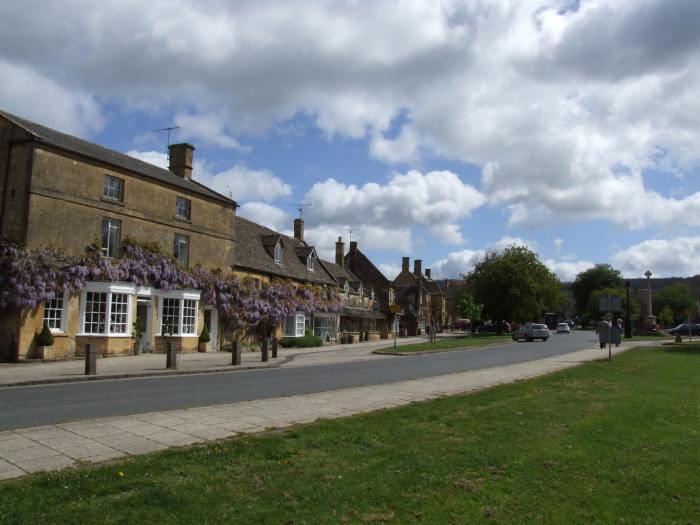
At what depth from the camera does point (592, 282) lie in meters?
121

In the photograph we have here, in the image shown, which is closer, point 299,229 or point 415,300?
point 299,229

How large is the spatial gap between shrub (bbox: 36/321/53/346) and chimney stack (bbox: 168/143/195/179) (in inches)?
577

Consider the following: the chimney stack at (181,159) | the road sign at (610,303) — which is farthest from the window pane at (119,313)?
the road sign at (610,303)

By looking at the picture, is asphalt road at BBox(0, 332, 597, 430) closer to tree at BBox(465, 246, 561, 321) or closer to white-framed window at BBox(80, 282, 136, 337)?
white-framed window at BBox(80, 282, 136, 337)

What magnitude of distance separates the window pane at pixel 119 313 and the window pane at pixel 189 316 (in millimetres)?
3704

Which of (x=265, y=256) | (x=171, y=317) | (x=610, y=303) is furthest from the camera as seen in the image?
(x=265, y=256)

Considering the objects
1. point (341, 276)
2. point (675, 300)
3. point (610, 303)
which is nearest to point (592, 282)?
point (675, 300)

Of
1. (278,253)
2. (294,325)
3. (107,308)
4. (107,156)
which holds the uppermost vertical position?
(107,156)

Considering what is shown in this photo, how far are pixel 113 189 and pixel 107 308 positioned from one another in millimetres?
5484

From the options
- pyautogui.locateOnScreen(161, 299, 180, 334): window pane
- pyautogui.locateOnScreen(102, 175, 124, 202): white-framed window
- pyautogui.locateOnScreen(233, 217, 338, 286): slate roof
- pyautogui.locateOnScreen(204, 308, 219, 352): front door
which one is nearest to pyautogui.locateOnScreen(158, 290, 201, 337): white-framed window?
pyautogui.locateOnScreen(161, 299, 180, 334): window pane

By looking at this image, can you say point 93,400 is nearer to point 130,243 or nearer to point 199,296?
point 130,243

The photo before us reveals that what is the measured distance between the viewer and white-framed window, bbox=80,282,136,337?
24766 mm

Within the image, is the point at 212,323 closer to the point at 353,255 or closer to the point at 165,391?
the point at 165,391

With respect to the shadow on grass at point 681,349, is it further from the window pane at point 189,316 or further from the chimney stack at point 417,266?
the chimney stack at point 417,266
